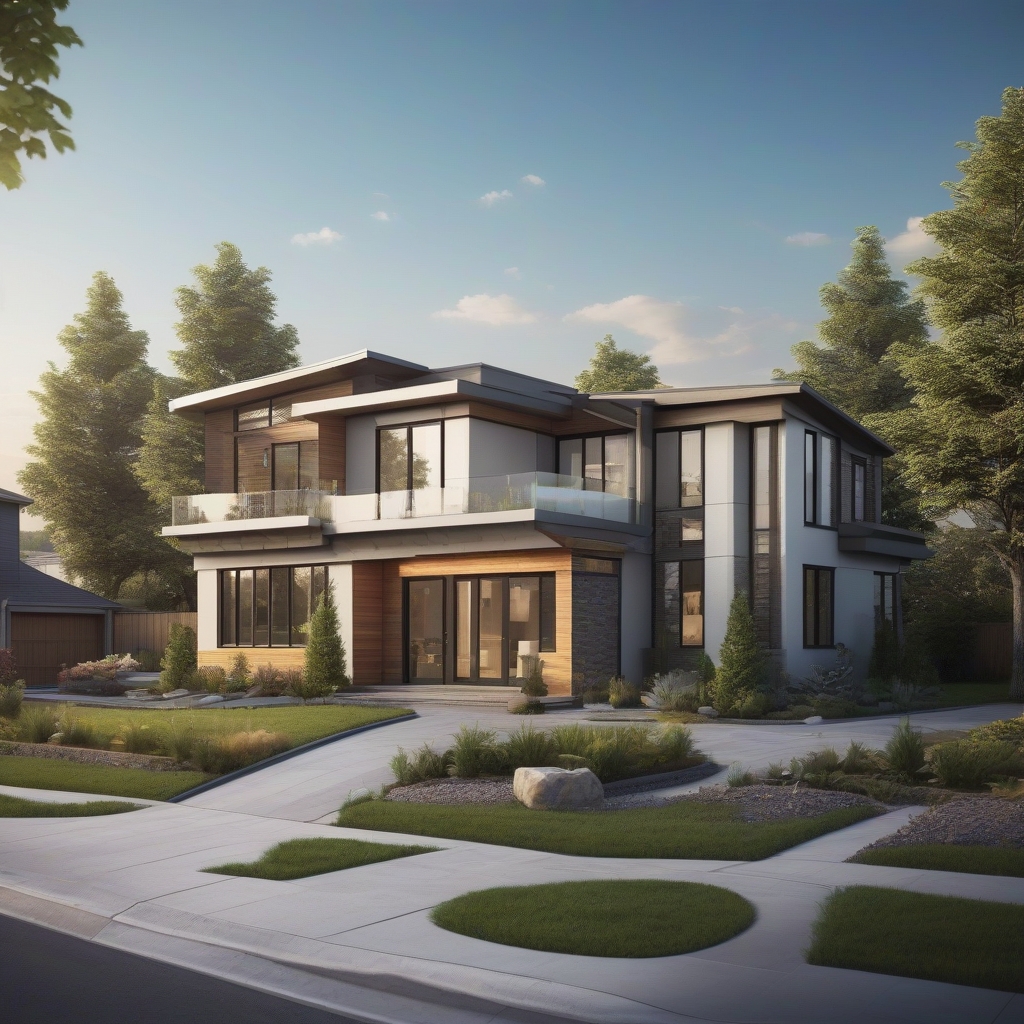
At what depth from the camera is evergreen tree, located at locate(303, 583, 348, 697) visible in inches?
1059

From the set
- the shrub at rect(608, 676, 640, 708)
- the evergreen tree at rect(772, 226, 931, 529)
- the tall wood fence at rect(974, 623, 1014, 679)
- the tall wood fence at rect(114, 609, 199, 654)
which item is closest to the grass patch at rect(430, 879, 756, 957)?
the shrub at rect(608, 676, 640, 708)

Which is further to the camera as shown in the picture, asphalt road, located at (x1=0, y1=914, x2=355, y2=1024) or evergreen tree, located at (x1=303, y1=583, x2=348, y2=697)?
evergreen tree, located at (x1=303, y1=583, x2=348, y2=697)

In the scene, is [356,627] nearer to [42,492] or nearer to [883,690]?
[883,690]

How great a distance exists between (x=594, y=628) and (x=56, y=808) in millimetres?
15034

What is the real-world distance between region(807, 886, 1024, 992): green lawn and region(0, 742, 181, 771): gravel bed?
1149cm

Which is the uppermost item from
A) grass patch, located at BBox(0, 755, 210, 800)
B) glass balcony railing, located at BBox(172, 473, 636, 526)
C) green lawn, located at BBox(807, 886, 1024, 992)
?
glass balcony railing, located at BBox(172, 473, 636, 526)

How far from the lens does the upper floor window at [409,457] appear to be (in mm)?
28828

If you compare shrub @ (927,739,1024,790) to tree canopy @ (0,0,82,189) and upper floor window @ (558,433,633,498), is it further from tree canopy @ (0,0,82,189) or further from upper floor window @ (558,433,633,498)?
upper floor window @ (558,433,633,498)

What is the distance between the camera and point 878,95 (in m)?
21.5

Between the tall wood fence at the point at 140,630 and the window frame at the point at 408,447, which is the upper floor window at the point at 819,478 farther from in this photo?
the tall wood fence at the point at 140,630

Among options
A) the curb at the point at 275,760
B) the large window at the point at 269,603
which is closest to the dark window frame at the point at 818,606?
the curb at the point at 275,760

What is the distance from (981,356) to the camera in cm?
2761

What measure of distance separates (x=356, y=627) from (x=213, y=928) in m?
21.5

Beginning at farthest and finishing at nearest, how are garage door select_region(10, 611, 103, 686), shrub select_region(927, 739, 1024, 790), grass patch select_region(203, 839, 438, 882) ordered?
garage door select_region(10, 611, 103, 686) < shrub select_region(927, 739, 1024, 790) < grass patch select_region(203, 839, 438, 882)
